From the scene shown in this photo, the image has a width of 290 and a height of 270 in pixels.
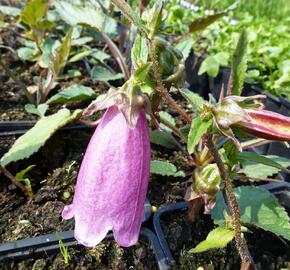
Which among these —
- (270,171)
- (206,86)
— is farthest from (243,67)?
(206,86)

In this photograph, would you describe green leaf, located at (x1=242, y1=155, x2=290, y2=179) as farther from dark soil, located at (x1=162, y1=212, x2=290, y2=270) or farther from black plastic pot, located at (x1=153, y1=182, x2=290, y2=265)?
dark soil, located at (x1=162, y1=212, x2=290, y2=270)

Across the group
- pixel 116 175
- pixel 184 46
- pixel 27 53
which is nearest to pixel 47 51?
pixel 27 53

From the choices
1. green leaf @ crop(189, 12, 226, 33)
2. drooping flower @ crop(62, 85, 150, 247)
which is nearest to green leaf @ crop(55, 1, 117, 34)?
green leaf @ crop(189, 12, 226, 33)

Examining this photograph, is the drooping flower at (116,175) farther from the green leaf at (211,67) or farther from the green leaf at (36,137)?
the green leaf at (211,67)

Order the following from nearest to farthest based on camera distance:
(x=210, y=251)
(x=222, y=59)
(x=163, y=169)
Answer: (x=210, y=251) → (x=163, y=169) → (x=222, y=59)

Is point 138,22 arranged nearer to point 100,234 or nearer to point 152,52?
point 152,52

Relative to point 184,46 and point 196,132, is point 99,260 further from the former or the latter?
point 184,46
